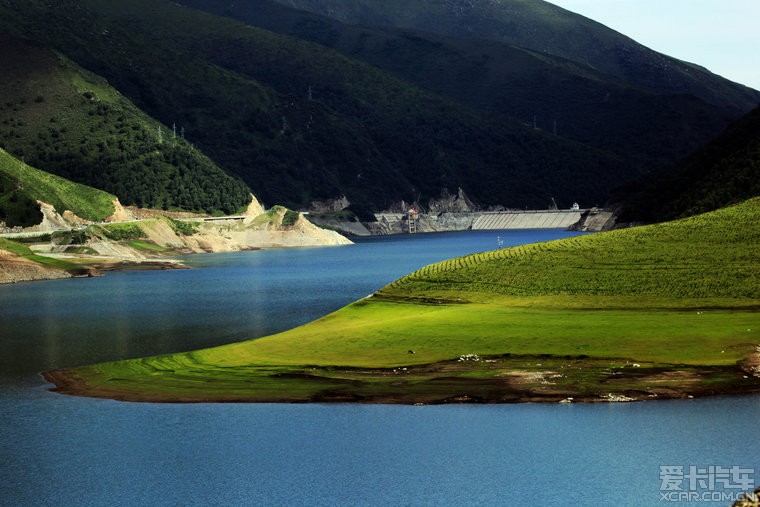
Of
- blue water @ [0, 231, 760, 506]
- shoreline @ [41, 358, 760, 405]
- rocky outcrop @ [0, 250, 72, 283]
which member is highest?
rocky outcrop @ [0, 250, 72, 283]

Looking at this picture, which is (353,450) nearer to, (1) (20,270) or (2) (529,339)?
(2) (529,339)

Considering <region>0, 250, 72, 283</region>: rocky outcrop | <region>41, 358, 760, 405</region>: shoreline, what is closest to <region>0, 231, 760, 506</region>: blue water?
<region>41, 358, 760, 405</region>: shoreline

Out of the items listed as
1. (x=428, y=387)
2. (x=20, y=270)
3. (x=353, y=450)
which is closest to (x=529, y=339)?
(x=428, y=387)

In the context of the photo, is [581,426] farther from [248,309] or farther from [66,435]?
[248,309]

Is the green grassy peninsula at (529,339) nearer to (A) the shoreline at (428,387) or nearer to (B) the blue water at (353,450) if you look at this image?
(A) the shoreline at (428,387)

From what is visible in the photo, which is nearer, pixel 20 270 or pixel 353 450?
pixel 353 450

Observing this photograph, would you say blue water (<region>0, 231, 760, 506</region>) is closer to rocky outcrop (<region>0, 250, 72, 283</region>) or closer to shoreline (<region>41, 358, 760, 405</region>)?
shoreline (<region>41, 358, 760, 405</region>)

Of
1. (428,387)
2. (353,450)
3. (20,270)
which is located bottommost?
(353,450)

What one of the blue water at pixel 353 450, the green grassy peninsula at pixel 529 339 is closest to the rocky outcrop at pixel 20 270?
the green grassy peninsula at pixel 529 339

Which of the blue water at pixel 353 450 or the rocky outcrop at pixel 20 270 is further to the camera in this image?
the rocky outcrop at pixel 20 270

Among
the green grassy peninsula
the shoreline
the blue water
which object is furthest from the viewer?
the green grassy peninsula
